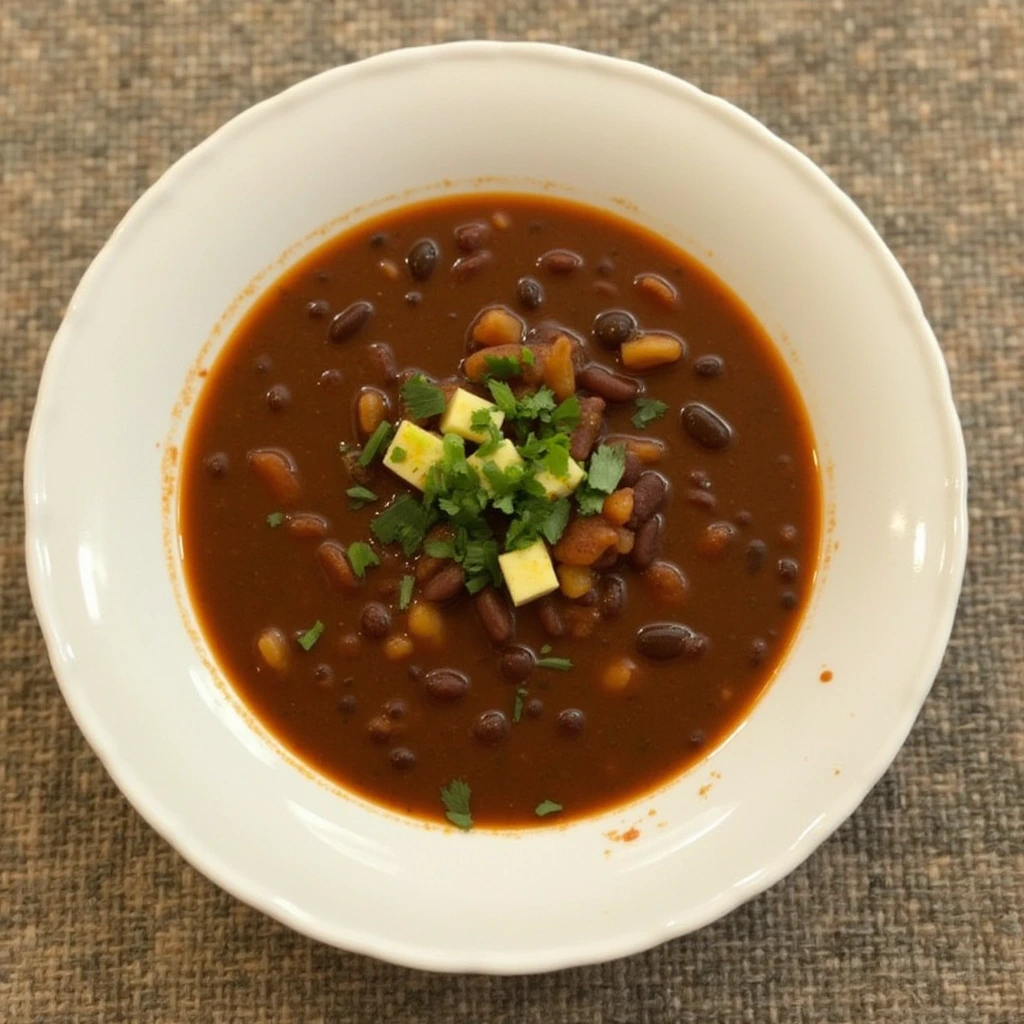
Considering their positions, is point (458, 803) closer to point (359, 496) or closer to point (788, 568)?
point (359, 496)

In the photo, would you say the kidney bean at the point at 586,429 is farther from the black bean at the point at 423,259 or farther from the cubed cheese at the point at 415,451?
the black bean at the point at 423,259

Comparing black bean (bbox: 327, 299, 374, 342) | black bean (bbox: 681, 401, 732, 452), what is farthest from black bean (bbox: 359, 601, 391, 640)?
black bean (bbox: 681, 401, 732, 452)

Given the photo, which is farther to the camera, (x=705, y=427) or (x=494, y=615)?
(x=705, y=427)

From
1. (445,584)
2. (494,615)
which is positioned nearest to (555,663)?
(494,615)

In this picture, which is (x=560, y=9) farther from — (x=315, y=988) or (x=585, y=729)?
(x=315, y=988)

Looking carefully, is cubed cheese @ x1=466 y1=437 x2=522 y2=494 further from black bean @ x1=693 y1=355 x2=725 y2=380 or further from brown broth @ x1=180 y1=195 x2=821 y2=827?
black bean @ x1=693 y1=355 x2=725 y2=380
